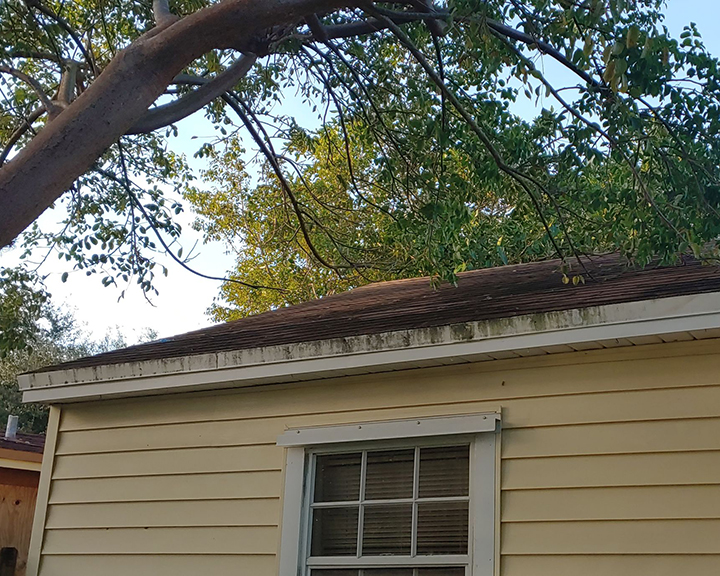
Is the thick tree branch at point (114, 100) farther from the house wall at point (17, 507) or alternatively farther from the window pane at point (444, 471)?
the house wall at point (17, 507)

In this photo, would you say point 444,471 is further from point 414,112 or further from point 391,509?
point 414,112

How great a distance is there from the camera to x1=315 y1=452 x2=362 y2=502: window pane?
5367mm

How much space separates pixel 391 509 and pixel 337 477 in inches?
19.6

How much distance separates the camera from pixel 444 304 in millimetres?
6391

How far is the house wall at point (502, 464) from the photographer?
438 centimetres

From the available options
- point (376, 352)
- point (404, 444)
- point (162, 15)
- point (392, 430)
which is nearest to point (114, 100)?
point (162, 15)

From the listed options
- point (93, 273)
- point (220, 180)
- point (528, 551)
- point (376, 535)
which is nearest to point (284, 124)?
point (93, 273)

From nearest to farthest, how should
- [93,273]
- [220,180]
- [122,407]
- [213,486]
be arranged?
[213,486], [122,407], [93,273], [220,180]

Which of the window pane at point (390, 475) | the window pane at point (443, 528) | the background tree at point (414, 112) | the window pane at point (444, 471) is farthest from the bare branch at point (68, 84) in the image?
the window pane at point (443, 528)

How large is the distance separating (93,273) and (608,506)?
6.87 metres

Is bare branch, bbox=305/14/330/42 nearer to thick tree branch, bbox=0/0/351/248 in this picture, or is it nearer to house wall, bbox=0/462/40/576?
thick tree branch, bbox=0/0/351/248

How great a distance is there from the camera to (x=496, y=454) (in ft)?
16.0

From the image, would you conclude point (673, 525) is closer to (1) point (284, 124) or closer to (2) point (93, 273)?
(1) point (284, 124)

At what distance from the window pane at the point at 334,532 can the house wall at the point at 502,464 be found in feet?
0.97
